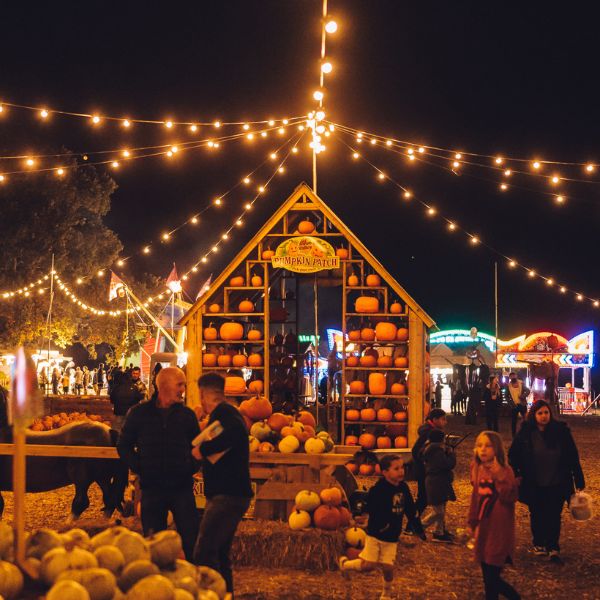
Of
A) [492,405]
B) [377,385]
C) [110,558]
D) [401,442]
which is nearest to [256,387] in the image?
[377,385]

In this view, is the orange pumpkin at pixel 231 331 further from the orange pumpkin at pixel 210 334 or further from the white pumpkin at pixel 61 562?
the white pumpkin at pixel 61 562

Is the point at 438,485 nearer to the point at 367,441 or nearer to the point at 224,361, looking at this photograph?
the point at 367,441

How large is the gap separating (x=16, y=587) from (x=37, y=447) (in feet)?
20.9

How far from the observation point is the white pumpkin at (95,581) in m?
Result: 3.05

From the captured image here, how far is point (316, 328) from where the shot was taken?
1471cm

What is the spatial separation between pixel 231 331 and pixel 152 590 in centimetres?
1210

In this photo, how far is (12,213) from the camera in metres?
35.0

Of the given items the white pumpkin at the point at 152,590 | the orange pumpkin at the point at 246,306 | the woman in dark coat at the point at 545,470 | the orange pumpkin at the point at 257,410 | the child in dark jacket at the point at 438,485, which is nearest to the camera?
the white pumpkin at the point at 152,590

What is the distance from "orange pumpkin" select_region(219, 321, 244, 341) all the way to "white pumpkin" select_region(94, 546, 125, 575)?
11.7 meters

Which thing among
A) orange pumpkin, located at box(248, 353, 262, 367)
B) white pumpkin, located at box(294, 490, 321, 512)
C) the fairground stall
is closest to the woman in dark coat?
white pumpkin, located at box(294, 490, 321, 512)

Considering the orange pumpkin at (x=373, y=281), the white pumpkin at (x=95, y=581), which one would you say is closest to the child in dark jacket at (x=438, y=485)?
the orange pumpkin at (x=373, y=281)

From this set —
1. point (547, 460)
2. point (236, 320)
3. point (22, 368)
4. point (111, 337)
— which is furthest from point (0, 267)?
point (22, 368)

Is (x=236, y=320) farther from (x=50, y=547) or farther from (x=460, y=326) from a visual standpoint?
(x=460, y=326)

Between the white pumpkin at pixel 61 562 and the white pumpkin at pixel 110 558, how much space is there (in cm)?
6
